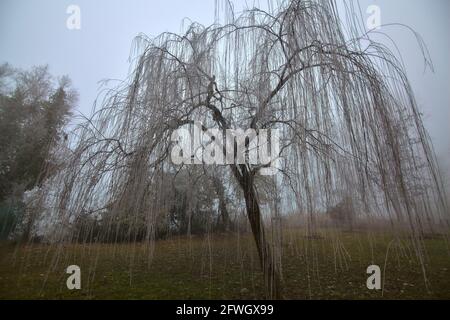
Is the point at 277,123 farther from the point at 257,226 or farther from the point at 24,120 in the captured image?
the point at 24,120

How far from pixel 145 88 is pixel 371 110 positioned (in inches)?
58.2

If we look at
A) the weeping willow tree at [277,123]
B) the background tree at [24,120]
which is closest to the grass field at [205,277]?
the weeping willow tree at [277,123]

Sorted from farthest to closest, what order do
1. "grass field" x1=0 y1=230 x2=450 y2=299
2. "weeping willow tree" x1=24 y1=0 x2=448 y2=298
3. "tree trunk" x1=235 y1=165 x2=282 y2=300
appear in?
1. "grass field" x1=0 y1=230 x2=450 y2=299
2. "tree trunk" x1=235 y1=165 x2=282 y2=300
3. "weeping willow tree" x1=24 y1=0 x2=448 y2=298

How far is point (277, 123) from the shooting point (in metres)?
1.67

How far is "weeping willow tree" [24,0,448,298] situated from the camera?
1.45 m

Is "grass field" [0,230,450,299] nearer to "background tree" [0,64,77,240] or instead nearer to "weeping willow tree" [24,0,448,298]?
"weeping willow tree" [24,0,448,298]

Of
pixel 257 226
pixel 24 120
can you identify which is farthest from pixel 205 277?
pixel 24 120

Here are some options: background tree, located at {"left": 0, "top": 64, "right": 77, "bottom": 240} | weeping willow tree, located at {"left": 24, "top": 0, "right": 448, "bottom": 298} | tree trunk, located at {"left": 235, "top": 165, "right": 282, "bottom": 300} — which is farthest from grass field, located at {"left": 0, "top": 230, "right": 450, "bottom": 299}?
background tree, located at {"left": 0, "top": 64, "right": 77, "bottom": 240}

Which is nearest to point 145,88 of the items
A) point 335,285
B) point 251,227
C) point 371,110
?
point 251,227

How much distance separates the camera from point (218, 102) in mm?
2111

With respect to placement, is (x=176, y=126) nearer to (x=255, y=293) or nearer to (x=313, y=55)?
(x=313, y=55)

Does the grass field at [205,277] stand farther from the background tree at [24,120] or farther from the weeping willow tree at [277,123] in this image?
the background tree at [24,120]

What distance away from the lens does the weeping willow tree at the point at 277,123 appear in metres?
1.45

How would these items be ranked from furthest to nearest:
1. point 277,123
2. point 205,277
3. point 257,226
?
point 205,277 → point 257,226 → point 277,123
